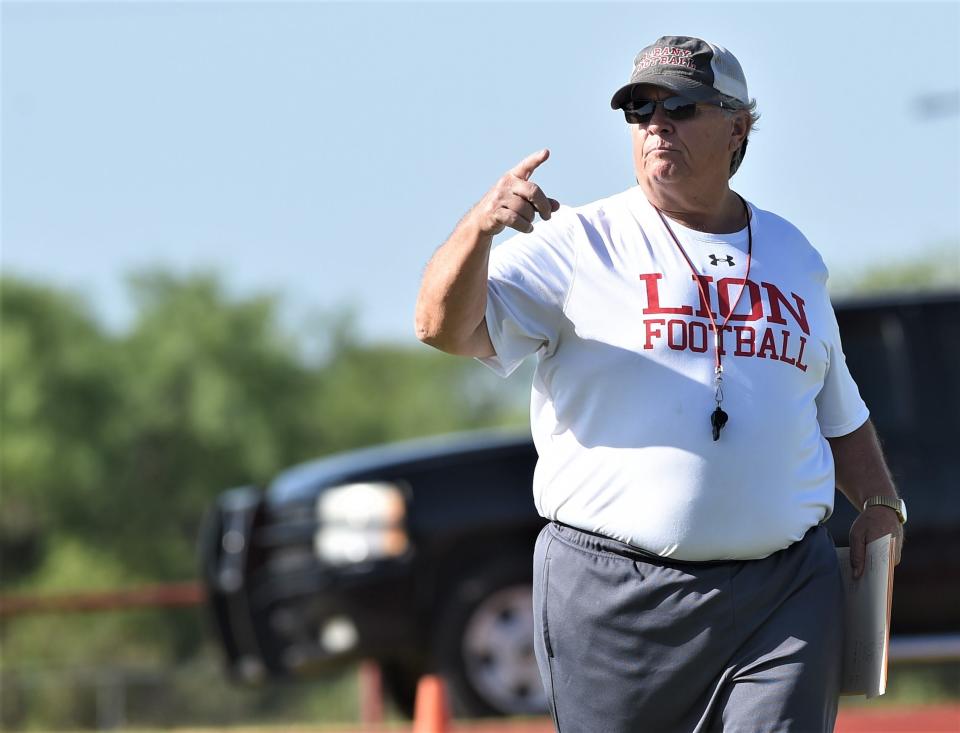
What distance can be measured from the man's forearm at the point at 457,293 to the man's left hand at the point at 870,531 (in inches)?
38.1

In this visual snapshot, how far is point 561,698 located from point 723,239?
3.30 ft

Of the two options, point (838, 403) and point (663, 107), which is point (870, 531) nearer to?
point (838, 403)

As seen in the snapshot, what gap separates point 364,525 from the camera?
275 inches

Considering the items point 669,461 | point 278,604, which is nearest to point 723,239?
point 669,461

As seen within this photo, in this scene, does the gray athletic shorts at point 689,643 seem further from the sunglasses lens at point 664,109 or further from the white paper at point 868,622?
the sunglasses lens at point 664,109

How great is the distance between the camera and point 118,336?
→ 51344 mm

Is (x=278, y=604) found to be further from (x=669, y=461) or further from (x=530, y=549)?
(x=669, y=461)

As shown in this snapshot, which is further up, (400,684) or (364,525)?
(364,525)

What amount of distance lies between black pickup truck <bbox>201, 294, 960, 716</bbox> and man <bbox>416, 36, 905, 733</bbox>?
3531mm

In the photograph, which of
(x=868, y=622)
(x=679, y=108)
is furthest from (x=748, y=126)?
(x=868, y=622)

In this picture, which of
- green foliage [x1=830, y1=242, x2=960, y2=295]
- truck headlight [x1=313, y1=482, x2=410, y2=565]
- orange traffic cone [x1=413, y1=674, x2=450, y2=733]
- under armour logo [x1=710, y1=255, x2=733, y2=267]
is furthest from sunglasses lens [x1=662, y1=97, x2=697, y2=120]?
green foliage [x1=830, y1=242, x2=960, y2=295]

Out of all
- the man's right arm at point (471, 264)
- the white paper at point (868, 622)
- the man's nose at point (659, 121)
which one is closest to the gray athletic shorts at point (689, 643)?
the white paper at point (868, 622)

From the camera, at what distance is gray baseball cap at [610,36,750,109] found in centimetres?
327

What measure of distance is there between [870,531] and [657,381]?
0.66 metres
